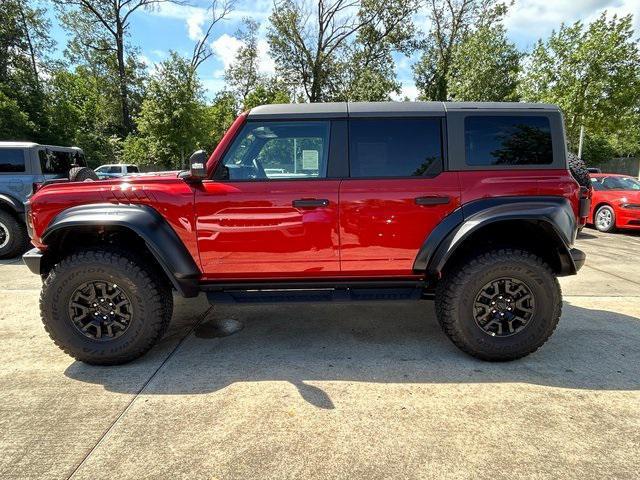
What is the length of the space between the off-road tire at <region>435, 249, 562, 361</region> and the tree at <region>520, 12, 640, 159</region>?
12866 millimetres

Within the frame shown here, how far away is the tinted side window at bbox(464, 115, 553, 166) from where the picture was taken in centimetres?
309

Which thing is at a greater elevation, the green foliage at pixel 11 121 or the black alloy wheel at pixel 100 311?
the green foliage at pixel 11 121

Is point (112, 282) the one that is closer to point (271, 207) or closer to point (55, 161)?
point (271, 207)

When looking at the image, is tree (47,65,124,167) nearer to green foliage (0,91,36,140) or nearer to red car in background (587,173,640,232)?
green foliage (0,91,36,140)

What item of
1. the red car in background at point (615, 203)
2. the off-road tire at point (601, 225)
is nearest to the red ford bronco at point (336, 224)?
the red car in background at point (615, 203)

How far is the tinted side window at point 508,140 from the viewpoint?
309 cm

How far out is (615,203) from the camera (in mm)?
9367

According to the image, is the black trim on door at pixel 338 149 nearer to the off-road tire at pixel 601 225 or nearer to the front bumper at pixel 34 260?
the front bumper at pixel 34 260

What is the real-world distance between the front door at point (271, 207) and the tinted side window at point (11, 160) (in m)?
A: 5.69

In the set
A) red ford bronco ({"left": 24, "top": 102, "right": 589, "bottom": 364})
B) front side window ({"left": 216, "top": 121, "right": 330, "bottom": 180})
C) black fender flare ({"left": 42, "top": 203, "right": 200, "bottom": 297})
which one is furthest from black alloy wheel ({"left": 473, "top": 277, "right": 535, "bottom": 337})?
black fender flare ({"left": 42, "top": 203, "right": 200, "bottom": 297})

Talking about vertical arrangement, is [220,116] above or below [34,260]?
above

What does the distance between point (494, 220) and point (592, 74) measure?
13.7 metres

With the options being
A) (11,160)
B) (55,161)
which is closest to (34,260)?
(11,160)

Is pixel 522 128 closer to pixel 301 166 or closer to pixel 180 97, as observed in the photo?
pixel 301 166
